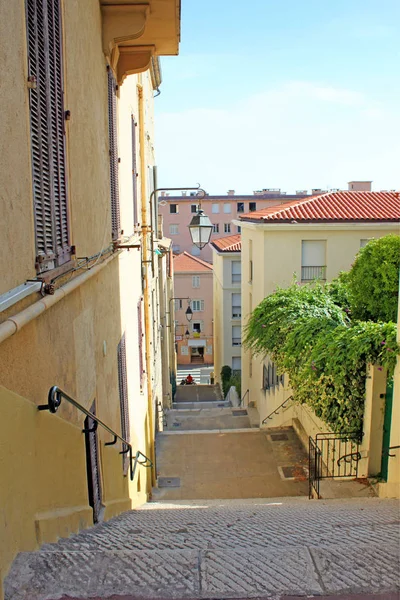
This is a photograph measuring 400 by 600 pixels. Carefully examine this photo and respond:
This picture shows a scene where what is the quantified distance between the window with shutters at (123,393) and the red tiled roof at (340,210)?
12.3 metres

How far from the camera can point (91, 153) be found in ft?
20.1

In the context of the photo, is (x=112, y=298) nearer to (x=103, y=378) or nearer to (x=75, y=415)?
(x=103, y=378)

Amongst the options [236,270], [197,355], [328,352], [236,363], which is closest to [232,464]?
[328,352]

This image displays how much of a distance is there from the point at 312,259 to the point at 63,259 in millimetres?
16862

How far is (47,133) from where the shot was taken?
409 centimetres

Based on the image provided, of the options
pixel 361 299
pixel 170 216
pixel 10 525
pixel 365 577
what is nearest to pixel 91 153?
pixel 10 525

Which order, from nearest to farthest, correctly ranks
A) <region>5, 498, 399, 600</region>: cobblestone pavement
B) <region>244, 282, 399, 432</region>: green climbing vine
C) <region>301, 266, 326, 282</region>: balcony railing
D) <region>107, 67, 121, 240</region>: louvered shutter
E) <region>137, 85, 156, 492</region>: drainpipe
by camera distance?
<region>5, 498, 399, 600</region>: cobblestone pavement
<region>107, 67, 121, 240</region>: louvered shutter
<region>244, 282, 399, 432</region>: green climbing vine
<region>137, 85, 156, 492</region>: drainpipe
<region>301, 266, 326, 282</region>: balcony railing

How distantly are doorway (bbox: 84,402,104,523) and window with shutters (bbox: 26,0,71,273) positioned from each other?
5.53ft

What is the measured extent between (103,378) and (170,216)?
2360 inches

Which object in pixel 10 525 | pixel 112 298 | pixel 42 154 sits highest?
pixel 42 154

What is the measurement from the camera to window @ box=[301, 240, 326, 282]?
2031cm

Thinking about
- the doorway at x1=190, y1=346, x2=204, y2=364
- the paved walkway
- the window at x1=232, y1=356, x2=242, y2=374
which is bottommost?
the doorway at x1=190, y1=346, x2=204, y2=364

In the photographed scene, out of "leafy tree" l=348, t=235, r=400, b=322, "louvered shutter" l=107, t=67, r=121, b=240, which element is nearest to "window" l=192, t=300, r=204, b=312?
"leafy tree" l=348, t=235, r=400, b=322

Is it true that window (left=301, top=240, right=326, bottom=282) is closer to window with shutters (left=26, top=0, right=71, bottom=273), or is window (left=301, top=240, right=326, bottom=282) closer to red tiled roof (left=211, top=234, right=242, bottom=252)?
Result: red tiled roof (left=211, top=234, right=242, bottom=252)
